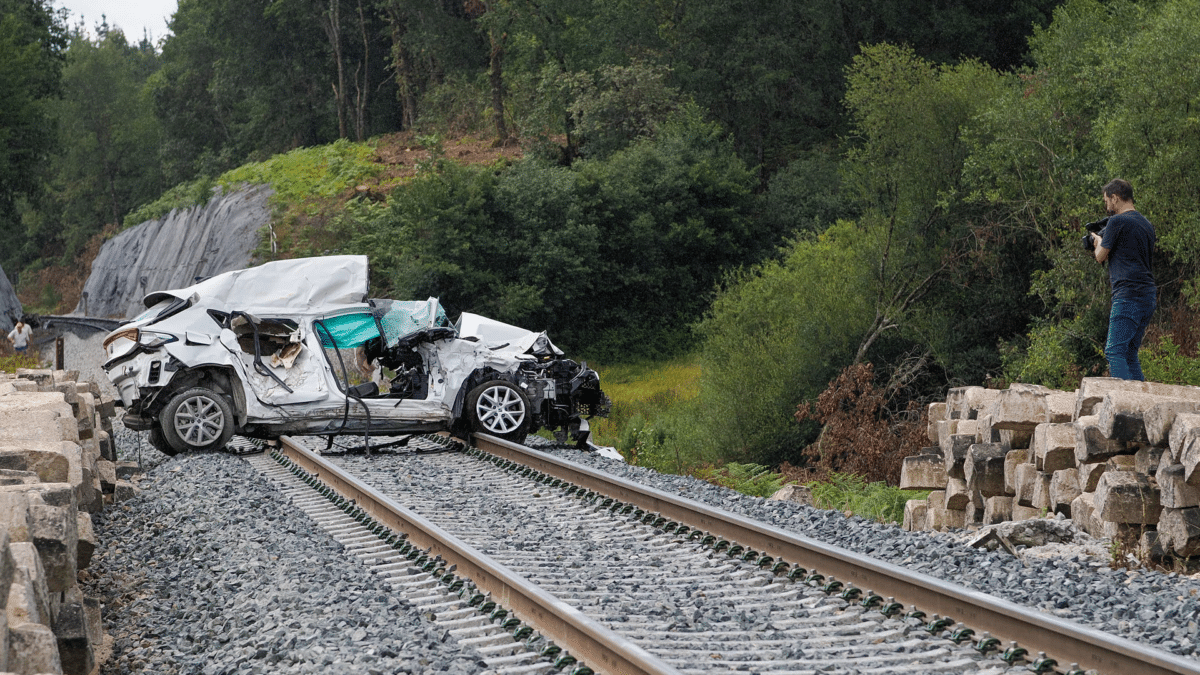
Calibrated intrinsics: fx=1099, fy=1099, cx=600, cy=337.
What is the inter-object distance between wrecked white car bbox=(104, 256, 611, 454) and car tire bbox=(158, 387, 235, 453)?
0.04 ft

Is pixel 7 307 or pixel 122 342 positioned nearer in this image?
pixel 122 342

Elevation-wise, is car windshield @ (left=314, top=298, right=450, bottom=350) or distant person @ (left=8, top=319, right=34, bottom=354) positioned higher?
car windshield @ (left=314, top=298, right=450, bottom=350)

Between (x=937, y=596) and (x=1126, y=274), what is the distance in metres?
4.76

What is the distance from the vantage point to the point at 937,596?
5578 millimetres

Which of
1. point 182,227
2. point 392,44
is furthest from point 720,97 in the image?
point 182,227

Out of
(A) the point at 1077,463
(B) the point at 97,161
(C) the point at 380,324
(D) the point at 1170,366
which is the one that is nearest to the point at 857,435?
(D) the point at 1170,366

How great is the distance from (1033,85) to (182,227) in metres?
Answer: 35.4

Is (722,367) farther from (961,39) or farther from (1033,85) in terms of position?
(961,39)

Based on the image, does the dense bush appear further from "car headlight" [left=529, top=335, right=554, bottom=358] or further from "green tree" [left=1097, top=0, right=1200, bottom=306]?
"car headlight" [left=529, top=335, right=554, bottom=358]

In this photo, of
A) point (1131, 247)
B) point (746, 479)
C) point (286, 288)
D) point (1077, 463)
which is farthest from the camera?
point (746, 479)

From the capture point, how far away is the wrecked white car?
12977 millimetres

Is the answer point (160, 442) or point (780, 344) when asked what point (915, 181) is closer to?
point (780, 344)

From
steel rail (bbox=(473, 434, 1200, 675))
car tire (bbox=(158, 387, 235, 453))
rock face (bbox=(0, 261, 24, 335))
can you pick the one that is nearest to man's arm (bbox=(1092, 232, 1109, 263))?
steel rail (bbox=(473, 434, 1200, 675))

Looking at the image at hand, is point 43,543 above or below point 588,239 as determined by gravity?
below
